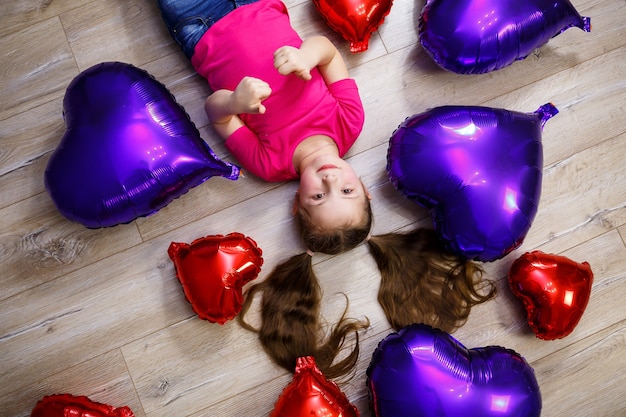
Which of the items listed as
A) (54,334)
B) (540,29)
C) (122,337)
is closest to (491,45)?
(540,29)

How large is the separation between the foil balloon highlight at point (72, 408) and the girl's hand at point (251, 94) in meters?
0.70

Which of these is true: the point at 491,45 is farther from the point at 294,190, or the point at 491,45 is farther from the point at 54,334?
the point at 54,334

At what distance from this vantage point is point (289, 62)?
1212mm

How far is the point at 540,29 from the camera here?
133 centimetres

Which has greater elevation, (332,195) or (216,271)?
(332,195)

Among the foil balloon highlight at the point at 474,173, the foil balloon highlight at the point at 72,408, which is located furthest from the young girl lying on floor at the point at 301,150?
the foil balloon highlight at the point at 72,408

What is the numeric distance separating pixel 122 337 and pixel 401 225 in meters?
0.70

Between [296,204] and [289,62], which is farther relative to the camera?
[296,204]

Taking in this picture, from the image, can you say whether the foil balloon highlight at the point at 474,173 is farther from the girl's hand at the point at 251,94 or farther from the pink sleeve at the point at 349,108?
the girl's hand at the point at 251,94

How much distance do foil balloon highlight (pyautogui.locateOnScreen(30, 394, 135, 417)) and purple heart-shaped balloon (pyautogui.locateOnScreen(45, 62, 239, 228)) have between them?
376 millimetres

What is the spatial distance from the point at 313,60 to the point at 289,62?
0.10 meters

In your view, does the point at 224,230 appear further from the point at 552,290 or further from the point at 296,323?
the point at 552,290

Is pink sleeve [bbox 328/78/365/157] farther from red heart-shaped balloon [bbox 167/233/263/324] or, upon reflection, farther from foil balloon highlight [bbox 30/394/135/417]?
foil balloon highlight [bbox 30/394/135/417]

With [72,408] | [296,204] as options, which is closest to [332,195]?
[296,204]
